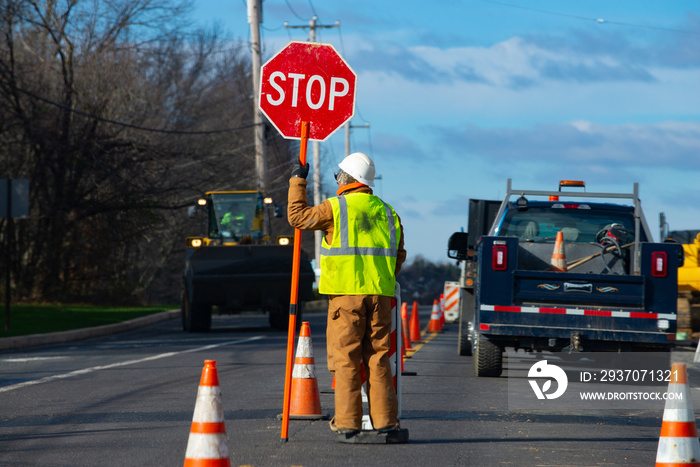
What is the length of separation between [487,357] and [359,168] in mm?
4907

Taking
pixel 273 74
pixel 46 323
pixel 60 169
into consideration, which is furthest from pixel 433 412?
pixel 60 169

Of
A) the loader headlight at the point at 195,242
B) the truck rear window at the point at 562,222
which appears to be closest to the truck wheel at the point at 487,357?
the truck rear window at the point at 562,222

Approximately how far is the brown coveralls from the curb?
36.0 feet

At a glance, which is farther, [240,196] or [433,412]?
[240,196]

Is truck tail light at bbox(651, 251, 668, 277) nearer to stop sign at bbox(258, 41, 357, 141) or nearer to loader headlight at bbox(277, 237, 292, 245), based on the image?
stop sign at bbox(258, 41, 357, 141)

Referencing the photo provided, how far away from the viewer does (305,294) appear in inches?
816

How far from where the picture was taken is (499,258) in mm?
10414

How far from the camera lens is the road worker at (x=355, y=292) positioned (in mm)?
6449

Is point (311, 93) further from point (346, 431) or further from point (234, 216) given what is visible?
point (234, 216)

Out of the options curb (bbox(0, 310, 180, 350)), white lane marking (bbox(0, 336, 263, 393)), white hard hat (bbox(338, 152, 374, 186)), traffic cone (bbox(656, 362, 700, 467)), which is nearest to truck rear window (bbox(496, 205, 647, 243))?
white lane marking (bbox(0, 336, 263, 393))

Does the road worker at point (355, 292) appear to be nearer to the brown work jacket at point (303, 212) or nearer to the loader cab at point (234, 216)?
the brown work jacket at point (303, 212)

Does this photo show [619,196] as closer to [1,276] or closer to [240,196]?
[240,196]

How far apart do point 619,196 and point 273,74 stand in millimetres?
5555

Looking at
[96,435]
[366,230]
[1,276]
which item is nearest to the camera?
[366,230]
